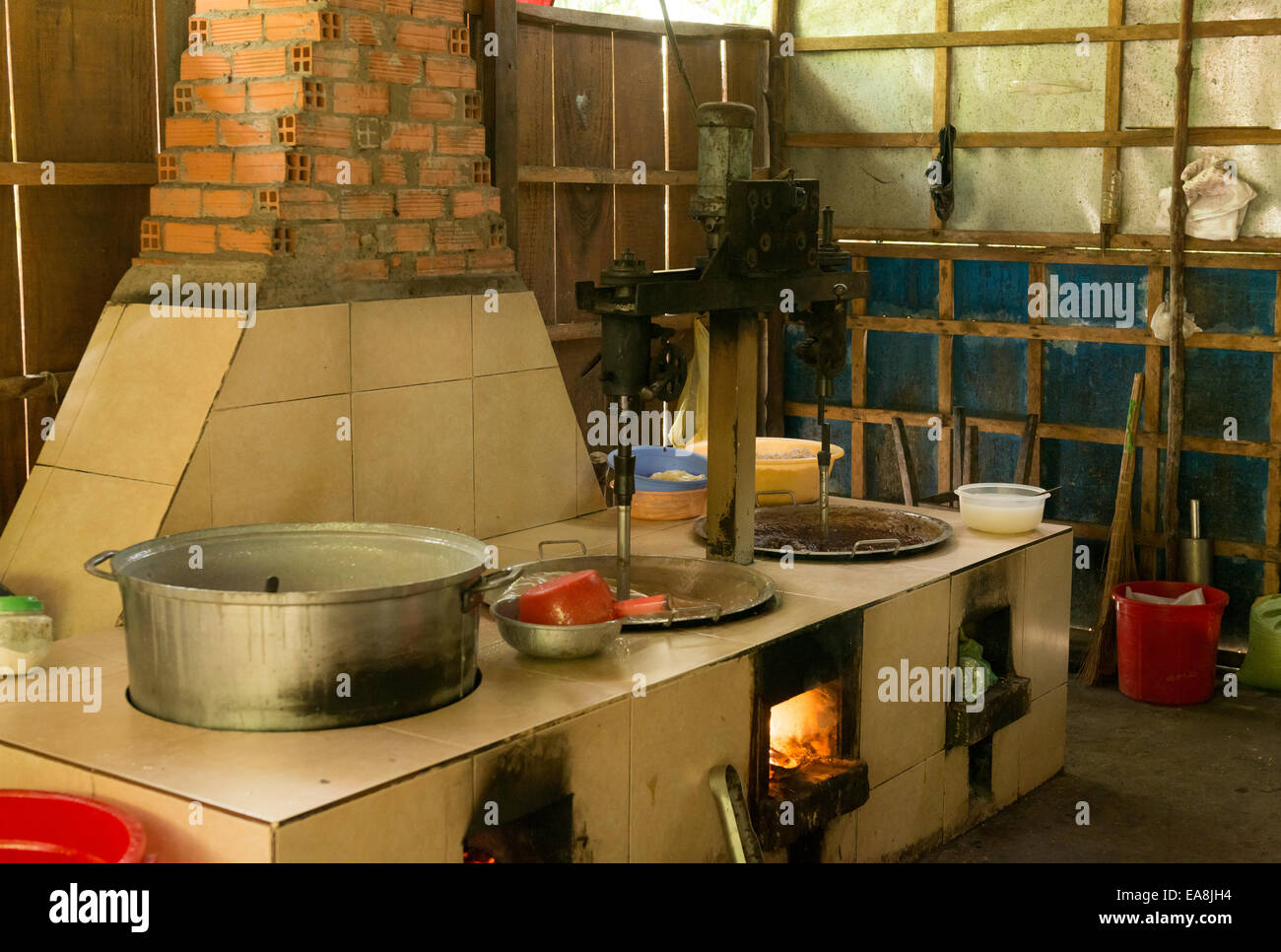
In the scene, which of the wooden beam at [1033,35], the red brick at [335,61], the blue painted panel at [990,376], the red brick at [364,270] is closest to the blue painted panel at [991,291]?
the blue painted panel at [990,376]

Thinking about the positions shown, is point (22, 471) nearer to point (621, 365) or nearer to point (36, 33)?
point (36, 33)

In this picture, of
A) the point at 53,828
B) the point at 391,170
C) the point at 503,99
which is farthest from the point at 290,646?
the point at 503,99

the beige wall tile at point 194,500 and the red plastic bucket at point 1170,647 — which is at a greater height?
the beige wall tile at point 194,500

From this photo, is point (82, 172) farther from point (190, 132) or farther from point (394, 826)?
point (394, 826)

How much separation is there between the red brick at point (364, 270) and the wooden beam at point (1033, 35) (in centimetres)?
370

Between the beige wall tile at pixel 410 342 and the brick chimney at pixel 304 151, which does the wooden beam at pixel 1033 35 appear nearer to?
the brick chimney at pixel 304 151

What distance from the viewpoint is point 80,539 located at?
3953 millimetres

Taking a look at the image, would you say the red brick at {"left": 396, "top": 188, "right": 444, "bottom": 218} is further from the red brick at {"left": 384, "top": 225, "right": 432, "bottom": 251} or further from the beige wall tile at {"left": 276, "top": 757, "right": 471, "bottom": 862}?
the beige wall tile at {"left": 276, "top": 757, "right": 471, "bottom": 862}

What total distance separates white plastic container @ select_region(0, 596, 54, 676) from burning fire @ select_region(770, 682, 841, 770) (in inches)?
72.8

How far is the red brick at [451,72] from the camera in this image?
4.54 m

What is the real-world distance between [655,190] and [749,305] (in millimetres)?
2861

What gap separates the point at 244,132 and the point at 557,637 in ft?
5.67

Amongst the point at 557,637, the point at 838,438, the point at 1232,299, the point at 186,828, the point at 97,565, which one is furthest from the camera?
the point at 838,438

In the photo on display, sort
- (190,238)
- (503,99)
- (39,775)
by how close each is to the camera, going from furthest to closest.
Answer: (503,99)
(190,238)
(39,775)
